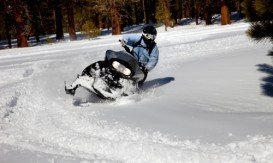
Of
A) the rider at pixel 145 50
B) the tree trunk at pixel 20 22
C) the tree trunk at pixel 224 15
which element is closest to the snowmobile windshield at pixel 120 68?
the rider at pixel 145 50

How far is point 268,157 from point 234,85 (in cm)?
546

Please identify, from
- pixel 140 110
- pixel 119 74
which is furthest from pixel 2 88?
pixel 140 110

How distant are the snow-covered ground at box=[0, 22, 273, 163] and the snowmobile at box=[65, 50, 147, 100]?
26 centimetres

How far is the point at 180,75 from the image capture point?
39.2ft

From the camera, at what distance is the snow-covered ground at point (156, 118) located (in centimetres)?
500

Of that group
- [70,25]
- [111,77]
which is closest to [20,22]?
[70,25]

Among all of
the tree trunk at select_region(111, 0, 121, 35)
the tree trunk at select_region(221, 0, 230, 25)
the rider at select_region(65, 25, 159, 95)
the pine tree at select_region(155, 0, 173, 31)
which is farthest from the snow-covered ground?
the pine tree at select_region(155, 0, 173, 31)

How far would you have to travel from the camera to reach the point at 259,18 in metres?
7.09

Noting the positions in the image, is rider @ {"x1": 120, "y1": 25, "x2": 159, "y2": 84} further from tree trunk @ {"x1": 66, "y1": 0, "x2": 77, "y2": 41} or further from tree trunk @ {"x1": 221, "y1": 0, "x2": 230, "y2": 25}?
tree trunk @ {"x1": 66, "y1": 0, "x2": 77, "y2": 41}

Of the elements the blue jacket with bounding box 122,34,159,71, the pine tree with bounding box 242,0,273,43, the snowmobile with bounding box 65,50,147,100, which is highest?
the pine tree with bounding box 242,0,273,43

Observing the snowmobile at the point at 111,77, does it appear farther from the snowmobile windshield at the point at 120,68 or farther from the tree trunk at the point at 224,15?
the tree trunk at the point at 224,15

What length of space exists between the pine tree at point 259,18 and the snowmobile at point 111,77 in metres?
2.63

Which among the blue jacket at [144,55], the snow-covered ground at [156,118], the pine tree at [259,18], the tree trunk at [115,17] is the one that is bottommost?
the snow-covered ground at [156,118]

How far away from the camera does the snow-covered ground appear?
5.00m
